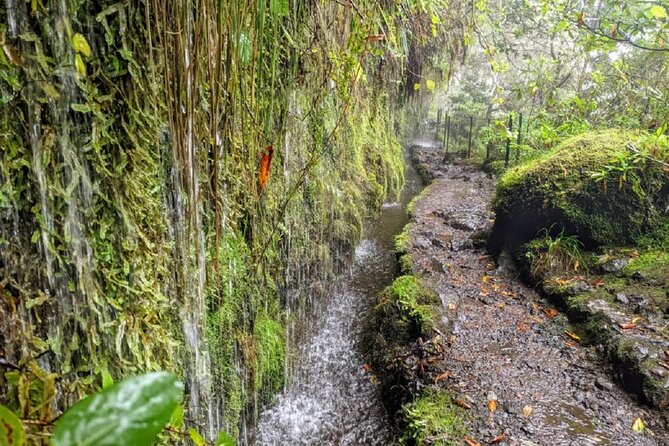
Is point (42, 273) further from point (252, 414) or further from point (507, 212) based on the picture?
point (507, 212)

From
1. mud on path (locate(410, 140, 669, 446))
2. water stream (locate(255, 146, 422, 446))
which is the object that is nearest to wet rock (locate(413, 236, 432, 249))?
mud on path (locate(410, 140, 669, 446))

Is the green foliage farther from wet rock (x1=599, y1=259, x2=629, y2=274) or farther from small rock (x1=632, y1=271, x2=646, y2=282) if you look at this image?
small rock (x1=632, y1=271, x2=646, y2=282)

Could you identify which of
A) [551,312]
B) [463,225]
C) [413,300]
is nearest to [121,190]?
[413,300]

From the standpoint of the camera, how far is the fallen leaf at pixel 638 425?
2.81 metres

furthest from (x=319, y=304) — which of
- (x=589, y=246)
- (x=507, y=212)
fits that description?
(x=589, y=246)

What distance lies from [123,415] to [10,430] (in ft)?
0.55

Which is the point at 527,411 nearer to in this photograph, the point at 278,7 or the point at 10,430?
the point at 278,7

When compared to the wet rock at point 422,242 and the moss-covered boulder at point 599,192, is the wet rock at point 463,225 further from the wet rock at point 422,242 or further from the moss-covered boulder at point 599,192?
the moss-covered boulder at point 599,192

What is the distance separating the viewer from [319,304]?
4641 millimetres

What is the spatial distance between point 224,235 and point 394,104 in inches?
272

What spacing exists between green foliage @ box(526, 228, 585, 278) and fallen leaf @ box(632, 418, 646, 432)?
78.6 inches

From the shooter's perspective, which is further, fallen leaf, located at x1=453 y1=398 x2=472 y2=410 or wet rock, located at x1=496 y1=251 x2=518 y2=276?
wet rock, located at x1=496 y1=251 x2=518 y2=276

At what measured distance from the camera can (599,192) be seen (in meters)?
4.82

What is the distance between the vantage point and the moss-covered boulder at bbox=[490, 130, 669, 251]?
15.4 feet
